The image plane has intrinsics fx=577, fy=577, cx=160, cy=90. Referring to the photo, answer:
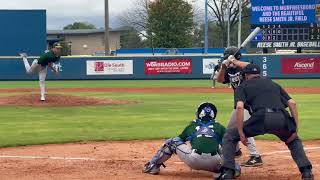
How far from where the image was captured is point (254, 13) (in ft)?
119

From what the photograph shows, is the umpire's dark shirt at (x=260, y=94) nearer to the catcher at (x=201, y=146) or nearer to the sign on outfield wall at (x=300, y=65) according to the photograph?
the catcher at (x=201, y=146)

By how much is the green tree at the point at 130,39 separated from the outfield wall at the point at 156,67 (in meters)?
49.8

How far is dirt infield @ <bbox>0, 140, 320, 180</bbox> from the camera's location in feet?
26.2

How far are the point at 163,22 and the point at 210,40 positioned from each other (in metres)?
33.4

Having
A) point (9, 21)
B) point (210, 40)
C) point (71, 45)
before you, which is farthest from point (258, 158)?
point (210, 40)

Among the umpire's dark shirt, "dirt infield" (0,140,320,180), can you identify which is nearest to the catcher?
"dirt infield" (0,140,320,180)

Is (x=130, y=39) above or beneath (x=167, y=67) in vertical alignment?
above

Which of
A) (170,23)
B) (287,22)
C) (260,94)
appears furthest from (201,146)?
(170,23)

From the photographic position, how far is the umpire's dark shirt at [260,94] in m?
7.28

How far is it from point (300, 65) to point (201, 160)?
113 feet

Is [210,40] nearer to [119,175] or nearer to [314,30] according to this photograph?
[314,30]

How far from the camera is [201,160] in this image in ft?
25.0

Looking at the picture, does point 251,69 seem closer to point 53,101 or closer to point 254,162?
point 254,162

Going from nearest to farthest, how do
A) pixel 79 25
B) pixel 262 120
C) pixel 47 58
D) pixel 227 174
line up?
pixel 262 120
pixel 227 174
pixel 47 58
pixel 79 25
